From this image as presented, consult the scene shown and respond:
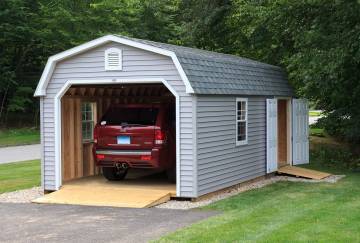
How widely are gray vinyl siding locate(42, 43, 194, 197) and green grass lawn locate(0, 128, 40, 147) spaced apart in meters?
16.2

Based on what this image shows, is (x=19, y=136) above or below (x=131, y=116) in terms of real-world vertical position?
below

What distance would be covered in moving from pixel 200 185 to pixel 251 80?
3.67m

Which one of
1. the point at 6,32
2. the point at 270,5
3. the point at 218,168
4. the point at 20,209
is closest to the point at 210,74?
the point at 218,168

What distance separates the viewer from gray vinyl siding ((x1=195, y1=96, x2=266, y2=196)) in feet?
37.1

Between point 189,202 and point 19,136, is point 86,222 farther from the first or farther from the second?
point 19,136

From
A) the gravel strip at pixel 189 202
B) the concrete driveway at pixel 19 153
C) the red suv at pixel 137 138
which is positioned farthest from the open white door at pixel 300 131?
the concrete driveway at pixel 19 153

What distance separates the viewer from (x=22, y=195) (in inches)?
477

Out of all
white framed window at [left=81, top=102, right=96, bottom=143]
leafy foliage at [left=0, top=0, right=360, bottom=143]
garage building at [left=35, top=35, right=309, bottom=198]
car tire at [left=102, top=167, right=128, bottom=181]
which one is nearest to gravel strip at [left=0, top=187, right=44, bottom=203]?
garage building at [left=35, top=35, right=309, bottom=198]

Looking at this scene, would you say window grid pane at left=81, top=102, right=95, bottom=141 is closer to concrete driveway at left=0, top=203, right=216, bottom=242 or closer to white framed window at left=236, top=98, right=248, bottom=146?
concrete driveway at left=0, top=203, right=216, bottom=242

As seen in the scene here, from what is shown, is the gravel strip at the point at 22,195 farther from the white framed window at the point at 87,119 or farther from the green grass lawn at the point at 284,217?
the green grass lawn at the point at 284,217

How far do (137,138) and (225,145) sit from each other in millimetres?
1882

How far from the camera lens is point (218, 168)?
12023 millimetres

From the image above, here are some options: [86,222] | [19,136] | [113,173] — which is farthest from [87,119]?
[19,136]

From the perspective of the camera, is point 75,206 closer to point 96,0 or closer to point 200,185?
point 200,185
